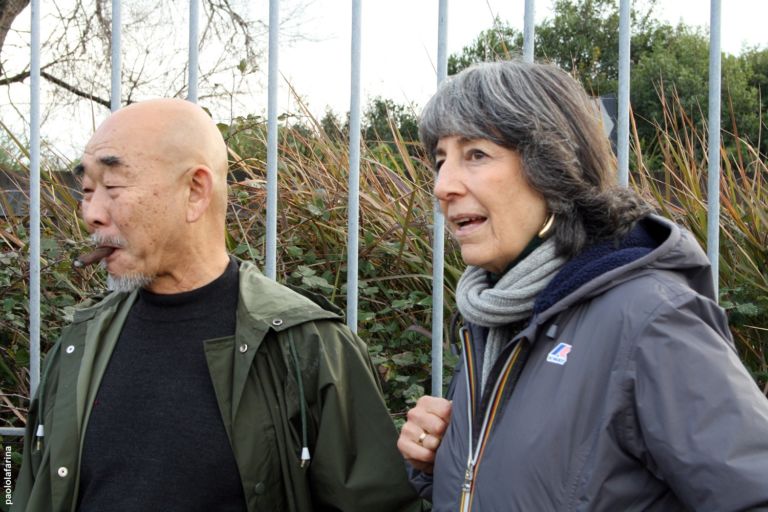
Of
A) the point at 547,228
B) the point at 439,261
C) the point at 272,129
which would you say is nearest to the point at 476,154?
the point at 547,228

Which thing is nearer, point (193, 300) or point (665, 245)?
point (665, 245)

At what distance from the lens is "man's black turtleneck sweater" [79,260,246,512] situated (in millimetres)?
2068

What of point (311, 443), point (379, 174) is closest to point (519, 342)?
point (311, 443)

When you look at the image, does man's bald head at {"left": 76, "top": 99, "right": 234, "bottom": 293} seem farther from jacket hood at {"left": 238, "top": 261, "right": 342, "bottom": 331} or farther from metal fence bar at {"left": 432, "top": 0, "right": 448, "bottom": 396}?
metal fence bar at {"left": 432, "top": 0, "right": 448, "bottom": 396}

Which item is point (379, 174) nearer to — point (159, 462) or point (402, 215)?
point (402, 215)

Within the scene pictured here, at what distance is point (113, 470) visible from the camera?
213 centimetres

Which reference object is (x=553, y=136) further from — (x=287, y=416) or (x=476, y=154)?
(x=287, y=416)

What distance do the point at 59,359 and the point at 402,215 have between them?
60.6 inches

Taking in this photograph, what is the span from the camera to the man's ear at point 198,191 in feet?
7.27

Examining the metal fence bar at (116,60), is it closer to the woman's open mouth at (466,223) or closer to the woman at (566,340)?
the woman at (566,340)

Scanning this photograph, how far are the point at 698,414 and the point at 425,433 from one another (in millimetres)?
712

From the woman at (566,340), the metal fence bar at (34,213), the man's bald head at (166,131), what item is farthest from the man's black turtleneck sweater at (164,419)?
the metal fence bar at (34,213)

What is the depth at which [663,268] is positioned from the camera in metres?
1.63

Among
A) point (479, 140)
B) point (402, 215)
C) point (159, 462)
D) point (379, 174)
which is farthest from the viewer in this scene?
point (379, 174)
